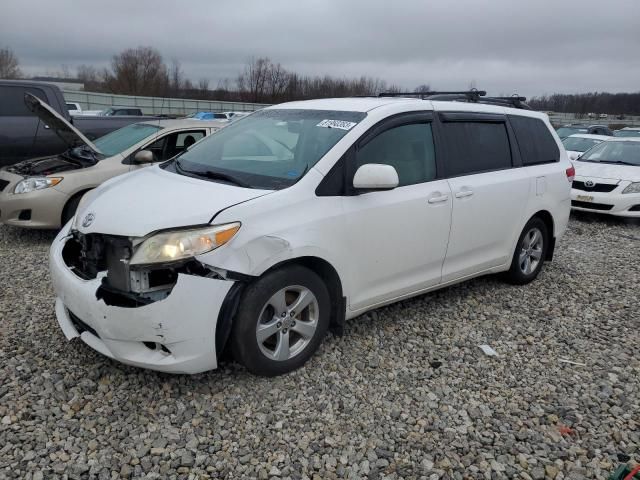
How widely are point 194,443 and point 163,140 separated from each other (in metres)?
4.93

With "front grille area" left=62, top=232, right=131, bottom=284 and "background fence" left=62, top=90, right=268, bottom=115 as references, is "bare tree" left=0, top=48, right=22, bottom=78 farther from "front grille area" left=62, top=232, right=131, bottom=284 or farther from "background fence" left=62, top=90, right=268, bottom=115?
"front grille area" left=62, top=232, right=131, bottom=284

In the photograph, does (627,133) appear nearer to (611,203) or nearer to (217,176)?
(611,203)

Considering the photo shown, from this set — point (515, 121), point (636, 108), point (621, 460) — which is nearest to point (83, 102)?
point (515, 121)

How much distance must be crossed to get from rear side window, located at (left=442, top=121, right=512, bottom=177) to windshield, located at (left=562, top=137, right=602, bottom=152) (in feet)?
31.2

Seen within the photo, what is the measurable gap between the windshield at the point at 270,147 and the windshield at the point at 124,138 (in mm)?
2878

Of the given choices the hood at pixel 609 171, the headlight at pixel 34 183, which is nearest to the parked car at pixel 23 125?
the headlight at pixel 34 183

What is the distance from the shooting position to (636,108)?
61.6 m

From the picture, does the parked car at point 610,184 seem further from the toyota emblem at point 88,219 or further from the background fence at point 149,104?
the background fence at point 149,104

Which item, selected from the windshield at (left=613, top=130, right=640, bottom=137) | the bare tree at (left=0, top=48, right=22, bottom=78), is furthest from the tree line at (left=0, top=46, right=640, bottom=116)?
the windshield at (left=613, top=130, right=640, bottom=137)

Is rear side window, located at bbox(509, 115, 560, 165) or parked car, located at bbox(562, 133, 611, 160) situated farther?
parked car, located at bbox(562, 133, 611, 160)

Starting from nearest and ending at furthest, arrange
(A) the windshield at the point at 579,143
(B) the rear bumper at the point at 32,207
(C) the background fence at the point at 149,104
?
(B) the rear bumper at the point at 32,207 < (A) the windshield at the point at 579,143 < (C) the background fence at the point at 149,104

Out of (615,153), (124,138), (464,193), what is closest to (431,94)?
(464,193)

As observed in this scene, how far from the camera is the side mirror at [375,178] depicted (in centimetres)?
330

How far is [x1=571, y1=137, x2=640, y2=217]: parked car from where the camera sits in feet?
28.8
